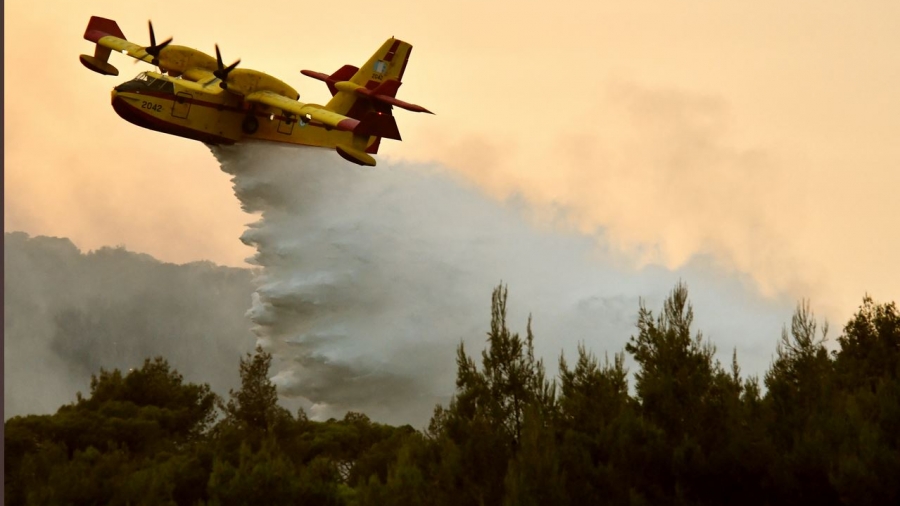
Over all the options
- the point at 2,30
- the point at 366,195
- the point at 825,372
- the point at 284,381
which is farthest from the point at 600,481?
the point at 366,195

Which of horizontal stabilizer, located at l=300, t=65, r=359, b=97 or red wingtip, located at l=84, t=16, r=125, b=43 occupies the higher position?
red wingtip, located at l=84, t=16, r=125, b=43

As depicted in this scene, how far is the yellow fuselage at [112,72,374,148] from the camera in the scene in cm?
4025

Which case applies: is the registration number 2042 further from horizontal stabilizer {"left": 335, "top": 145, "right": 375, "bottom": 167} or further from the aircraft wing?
horizontal stabilizer {"left": 335, "top": 145, "right": 375, "bottom": 167}

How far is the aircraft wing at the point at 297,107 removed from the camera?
42.2 m

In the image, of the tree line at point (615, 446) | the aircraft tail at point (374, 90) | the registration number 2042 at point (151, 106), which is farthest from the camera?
the aircraft tail at point (374, 90)

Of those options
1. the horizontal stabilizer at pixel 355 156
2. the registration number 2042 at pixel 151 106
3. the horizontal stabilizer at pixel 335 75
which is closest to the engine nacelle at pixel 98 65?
the horizontal stabilizer at pixel 335 75

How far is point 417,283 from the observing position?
176 feet

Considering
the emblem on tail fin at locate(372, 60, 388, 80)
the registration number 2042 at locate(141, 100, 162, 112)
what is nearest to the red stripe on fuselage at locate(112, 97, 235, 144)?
the registration number 2042 at locate(141, 100, 162, 112)

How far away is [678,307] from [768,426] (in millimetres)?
3525

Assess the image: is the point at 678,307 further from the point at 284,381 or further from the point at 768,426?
the point at 284,381

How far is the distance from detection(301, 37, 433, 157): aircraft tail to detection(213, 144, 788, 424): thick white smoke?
2.44m

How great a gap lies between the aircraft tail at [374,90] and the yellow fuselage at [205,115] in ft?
6.37

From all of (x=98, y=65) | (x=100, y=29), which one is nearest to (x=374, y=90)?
(x=98, y=65)

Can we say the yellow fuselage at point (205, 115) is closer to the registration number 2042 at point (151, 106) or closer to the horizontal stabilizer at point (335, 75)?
the registration number 2042 at point (151, 106)
